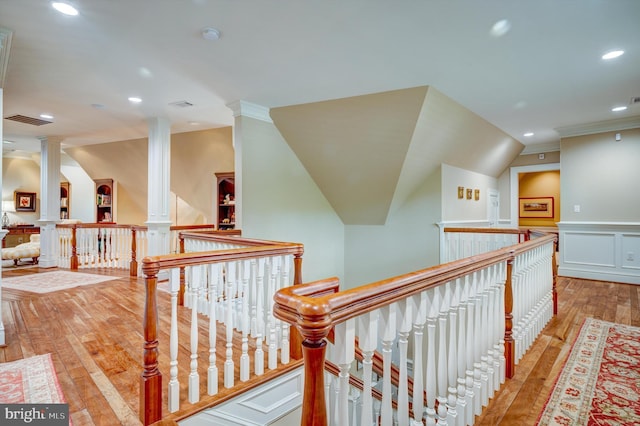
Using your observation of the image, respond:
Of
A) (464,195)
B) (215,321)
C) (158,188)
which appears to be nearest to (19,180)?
(158,188)

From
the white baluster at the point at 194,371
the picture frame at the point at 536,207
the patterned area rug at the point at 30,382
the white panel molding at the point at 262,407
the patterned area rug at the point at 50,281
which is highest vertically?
the picture frame at the point at 536,207

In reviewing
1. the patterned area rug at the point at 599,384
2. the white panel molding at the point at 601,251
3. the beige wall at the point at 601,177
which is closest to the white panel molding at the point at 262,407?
the patterned area rug at the point at 599,384

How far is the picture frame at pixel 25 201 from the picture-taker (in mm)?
8688

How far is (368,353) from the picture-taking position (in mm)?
1011

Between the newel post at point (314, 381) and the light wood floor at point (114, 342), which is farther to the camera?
the light wood floor at point (114, 342)

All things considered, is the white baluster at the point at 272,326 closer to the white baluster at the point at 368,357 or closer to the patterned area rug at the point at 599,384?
the white baluster at the point at 368,357

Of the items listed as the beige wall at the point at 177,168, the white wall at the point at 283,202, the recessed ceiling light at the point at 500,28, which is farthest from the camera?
the beige wall at the point at 177,168

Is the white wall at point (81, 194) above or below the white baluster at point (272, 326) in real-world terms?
above

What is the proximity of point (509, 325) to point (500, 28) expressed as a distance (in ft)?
7.36

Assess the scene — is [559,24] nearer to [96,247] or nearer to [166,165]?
[166,165]

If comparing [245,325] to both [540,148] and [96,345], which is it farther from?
[540,148]

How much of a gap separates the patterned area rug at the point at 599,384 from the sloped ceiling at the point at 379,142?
2.86 m

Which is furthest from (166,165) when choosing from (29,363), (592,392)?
(592,392)

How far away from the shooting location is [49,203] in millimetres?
6125
